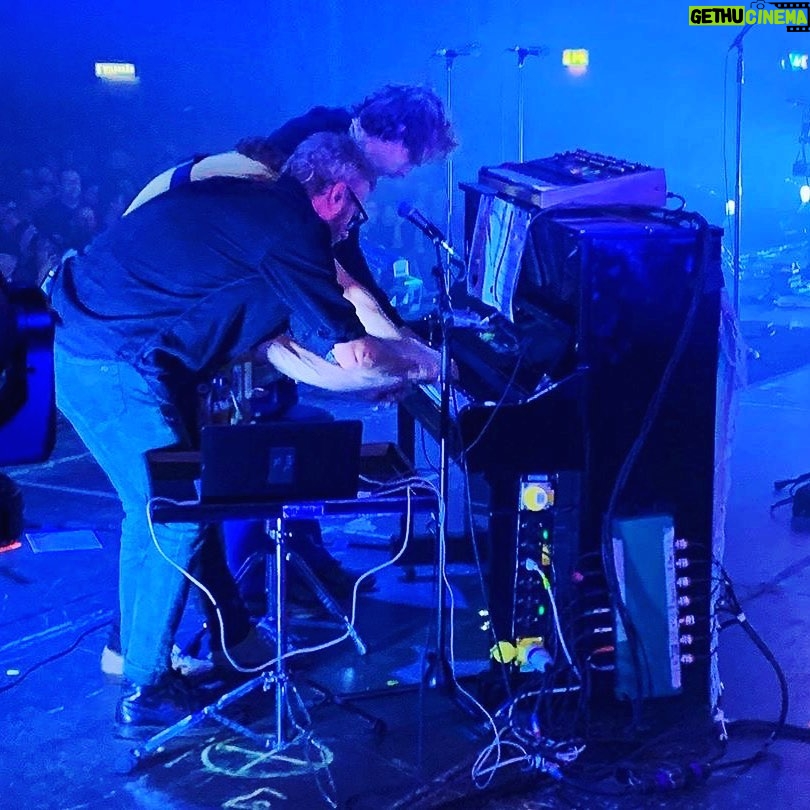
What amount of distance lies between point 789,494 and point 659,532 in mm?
2567

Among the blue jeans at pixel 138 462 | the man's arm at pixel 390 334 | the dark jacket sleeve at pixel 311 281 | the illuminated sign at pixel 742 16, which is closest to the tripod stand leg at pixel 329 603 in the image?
the blue jeans at pixel 138 462

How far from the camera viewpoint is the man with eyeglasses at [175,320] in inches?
120

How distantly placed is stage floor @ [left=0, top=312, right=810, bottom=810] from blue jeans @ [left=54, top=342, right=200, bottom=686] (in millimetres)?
277

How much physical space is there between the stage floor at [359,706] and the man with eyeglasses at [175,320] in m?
0.25

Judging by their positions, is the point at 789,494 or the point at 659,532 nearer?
the point at 659,532

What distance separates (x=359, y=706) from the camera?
11.4 ft

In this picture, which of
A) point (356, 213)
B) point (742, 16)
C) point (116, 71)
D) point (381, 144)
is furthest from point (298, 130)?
point (742, 16)

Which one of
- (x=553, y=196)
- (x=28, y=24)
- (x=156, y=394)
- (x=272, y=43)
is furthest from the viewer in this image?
(x=272, y=43)

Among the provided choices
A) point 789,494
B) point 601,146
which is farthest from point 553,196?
point 601,146

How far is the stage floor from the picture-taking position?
3.01 metres

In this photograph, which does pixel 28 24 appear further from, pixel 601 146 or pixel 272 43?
pixel 601 146

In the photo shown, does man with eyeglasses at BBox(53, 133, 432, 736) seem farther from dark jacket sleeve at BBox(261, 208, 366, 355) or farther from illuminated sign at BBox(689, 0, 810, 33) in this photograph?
illuminated sign at BBox(689, 0, 810, 33)

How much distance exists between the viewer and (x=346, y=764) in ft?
10.3

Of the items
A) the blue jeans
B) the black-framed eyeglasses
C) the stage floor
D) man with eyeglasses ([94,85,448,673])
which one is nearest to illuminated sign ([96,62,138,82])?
the stage floor
